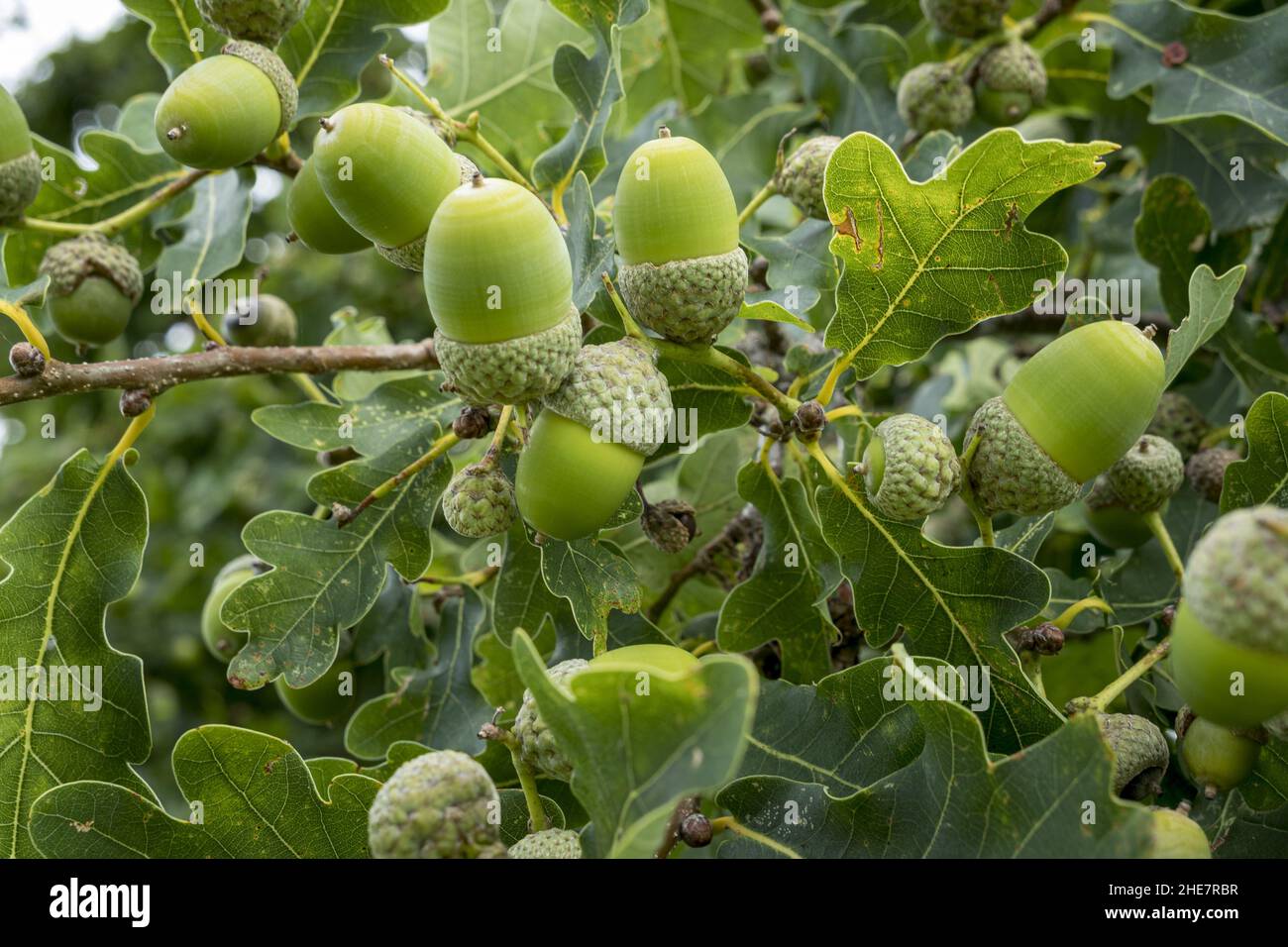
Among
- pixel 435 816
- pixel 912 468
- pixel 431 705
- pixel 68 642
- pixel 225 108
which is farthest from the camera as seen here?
pixel 431 705

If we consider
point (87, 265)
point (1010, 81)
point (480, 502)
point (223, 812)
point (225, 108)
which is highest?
point (1010, 81)

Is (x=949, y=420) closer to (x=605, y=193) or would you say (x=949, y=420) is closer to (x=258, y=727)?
(x=605, y=193)

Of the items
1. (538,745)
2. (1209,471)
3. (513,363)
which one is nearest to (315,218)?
(513,363)

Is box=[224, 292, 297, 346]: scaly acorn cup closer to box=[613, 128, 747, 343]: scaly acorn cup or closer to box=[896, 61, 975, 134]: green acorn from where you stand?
box=[613, 128, 747, 343]: scaly acorn cup

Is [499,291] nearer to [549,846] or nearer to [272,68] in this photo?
[549,846]

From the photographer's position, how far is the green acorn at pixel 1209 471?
164 centimetres

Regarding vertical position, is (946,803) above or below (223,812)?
above

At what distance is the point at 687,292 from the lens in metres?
1.20

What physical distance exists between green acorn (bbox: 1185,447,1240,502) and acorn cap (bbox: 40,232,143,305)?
1.70m

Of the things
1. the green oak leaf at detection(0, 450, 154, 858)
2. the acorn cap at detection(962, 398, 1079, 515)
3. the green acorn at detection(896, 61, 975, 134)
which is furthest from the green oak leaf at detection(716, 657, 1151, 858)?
the green acorn at detection(896, 61, 975, 134)

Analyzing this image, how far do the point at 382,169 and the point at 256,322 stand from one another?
0.86 meters

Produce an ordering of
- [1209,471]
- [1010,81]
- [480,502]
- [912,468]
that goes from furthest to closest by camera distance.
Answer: [1010,81] → [1209,471] → [480,502] → [912,468]

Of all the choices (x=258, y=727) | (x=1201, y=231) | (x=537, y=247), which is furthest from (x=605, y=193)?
(x=258, y=727)
